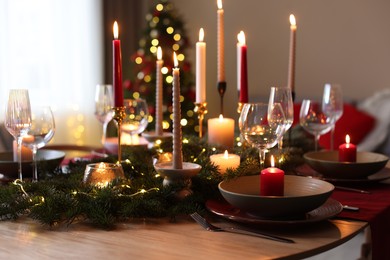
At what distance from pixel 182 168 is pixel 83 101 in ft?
12.3

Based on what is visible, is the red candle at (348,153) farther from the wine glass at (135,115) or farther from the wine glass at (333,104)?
the wine glass at (135,115)

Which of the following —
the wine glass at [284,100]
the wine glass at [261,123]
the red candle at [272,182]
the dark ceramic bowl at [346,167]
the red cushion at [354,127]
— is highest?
the wine glass at [284,100]

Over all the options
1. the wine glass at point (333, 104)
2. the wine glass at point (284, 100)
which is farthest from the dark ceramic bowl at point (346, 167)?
the wine glass at point (333, 104)

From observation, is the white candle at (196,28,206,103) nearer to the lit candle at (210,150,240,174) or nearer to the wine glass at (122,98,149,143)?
the wine glass at (122,98,149,143)

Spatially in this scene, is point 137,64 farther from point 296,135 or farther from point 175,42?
point 296,135

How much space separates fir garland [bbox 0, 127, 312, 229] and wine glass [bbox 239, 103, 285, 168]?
8 cm

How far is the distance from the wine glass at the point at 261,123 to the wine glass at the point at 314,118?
53 cm

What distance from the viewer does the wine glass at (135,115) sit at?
2.23 m

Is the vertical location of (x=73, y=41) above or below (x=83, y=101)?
above

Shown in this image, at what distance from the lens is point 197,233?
4.54 ft

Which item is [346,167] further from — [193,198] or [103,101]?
[103,101]

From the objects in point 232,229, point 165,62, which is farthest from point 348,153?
point 165,62

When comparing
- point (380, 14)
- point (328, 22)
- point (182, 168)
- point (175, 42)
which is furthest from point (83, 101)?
point (182, 168)

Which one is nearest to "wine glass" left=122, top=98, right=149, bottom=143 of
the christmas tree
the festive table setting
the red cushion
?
the festive table setting
